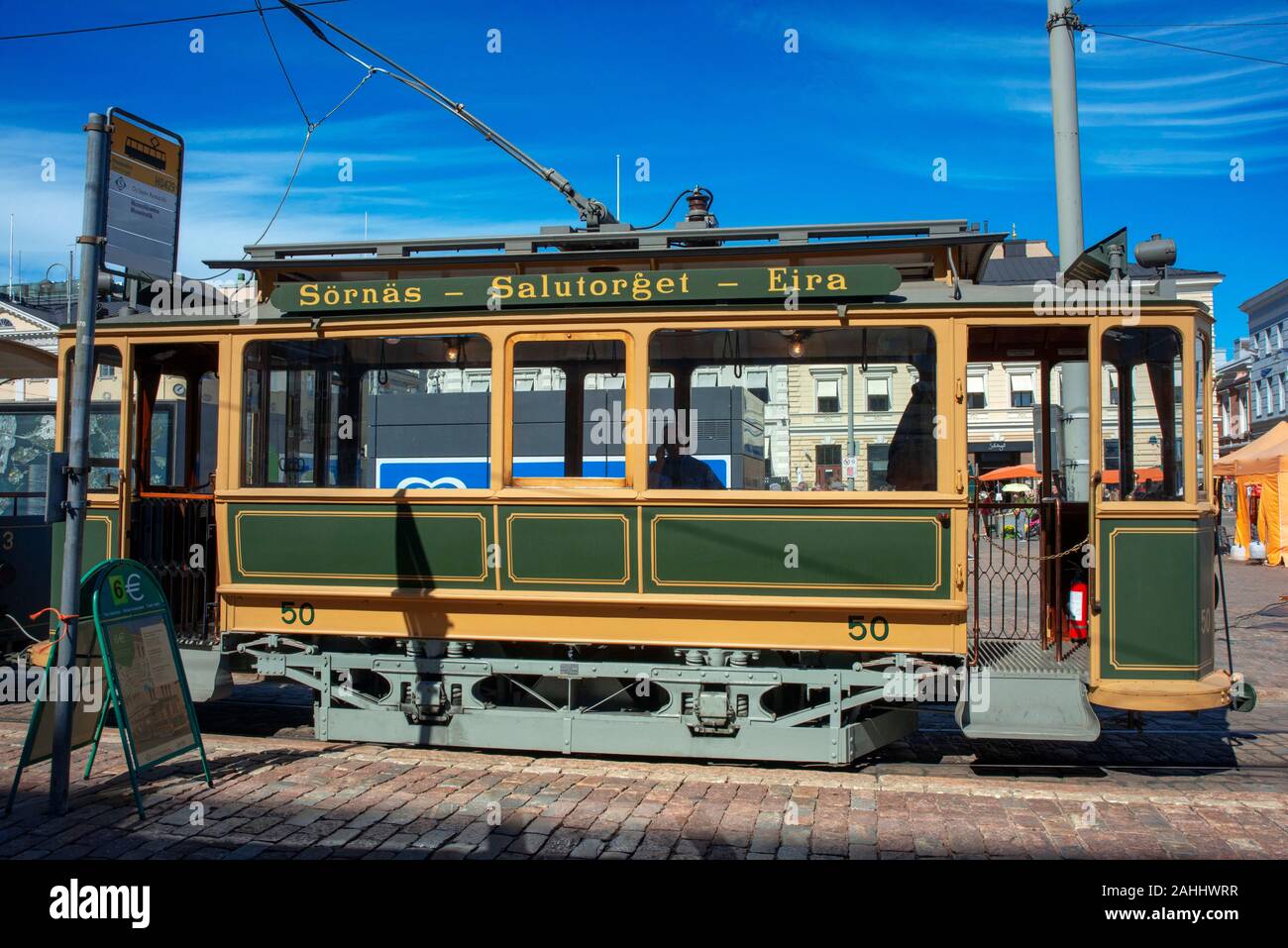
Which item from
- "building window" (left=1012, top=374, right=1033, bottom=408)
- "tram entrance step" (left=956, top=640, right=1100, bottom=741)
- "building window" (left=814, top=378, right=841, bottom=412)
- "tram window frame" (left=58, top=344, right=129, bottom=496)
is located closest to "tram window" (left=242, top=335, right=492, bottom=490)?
"tram window frame" (left=58, top=344, right=129, bottom=496)

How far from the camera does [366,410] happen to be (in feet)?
23.7

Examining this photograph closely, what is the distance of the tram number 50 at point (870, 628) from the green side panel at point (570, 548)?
135 centimetres

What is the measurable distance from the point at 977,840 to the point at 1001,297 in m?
3.18

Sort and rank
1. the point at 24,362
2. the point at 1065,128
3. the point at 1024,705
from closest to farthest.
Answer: the point at 1024,705
the point at 1065,128
the point at 24,362

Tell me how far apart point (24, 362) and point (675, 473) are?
684 centimetres

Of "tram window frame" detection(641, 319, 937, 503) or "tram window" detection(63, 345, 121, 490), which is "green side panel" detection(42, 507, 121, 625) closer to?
"tram window" detection(63, 345, 121, 490)

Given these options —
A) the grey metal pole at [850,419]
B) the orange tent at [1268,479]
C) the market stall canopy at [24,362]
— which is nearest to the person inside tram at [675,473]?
the grey metal pole at [850,419]

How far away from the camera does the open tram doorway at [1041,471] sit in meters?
6.57

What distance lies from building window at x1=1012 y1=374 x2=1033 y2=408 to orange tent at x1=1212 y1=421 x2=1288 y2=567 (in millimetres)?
17262

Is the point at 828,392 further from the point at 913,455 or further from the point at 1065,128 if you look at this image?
the point at 1065,128

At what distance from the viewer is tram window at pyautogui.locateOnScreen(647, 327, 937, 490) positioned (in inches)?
239

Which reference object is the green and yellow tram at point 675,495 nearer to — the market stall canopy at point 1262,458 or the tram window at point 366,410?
the tram window at point 366,410

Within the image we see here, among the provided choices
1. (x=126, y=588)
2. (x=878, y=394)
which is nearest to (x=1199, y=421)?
(x=878, y=394)

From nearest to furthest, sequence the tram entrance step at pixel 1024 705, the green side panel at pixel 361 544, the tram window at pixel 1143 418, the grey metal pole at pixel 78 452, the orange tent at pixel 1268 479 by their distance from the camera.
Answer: the grey metal pole at pixel 78 452, the tram entrance step at pixel 1024 705, the tram window at pixel 1143 418, the green side panel at pixel 361 544, the orange tent at pixel 1268 479
